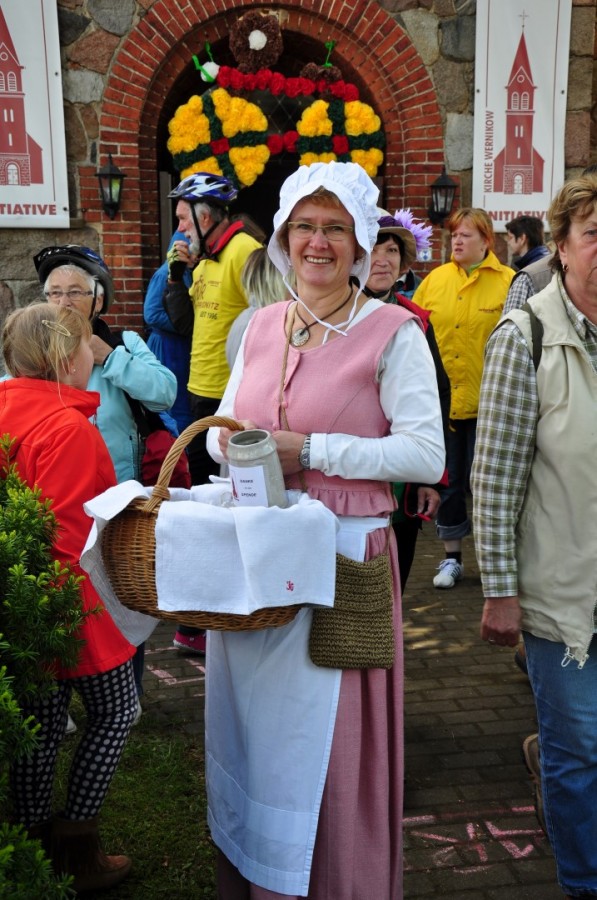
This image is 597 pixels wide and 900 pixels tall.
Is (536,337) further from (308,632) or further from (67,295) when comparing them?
(67,295)

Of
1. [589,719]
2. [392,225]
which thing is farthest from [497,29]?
[589,719]

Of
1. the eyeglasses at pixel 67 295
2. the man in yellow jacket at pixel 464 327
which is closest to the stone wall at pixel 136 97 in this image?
the man in yellow jacket at pixel 464 327

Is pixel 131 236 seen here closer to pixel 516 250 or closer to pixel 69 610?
pixel 516 250

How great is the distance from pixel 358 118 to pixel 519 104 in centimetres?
146

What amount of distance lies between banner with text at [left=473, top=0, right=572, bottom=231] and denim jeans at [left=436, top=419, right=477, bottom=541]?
2734 mm

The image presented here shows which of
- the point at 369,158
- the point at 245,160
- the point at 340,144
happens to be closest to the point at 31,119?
the point at 245,160

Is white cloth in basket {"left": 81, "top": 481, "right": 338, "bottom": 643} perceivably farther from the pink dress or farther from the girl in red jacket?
the girl in red jacket

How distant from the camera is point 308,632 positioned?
2102 millimetres

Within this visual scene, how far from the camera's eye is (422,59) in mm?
7289

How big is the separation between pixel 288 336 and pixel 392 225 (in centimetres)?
147

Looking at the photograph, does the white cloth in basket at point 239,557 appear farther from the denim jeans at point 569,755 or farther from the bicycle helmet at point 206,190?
the bicycle helmet at point 206,190

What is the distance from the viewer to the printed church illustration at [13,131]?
22.3 feet

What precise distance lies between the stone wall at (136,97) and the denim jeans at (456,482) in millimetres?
2668

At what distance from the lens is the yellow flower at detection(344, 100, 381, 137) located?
23.4 feet
